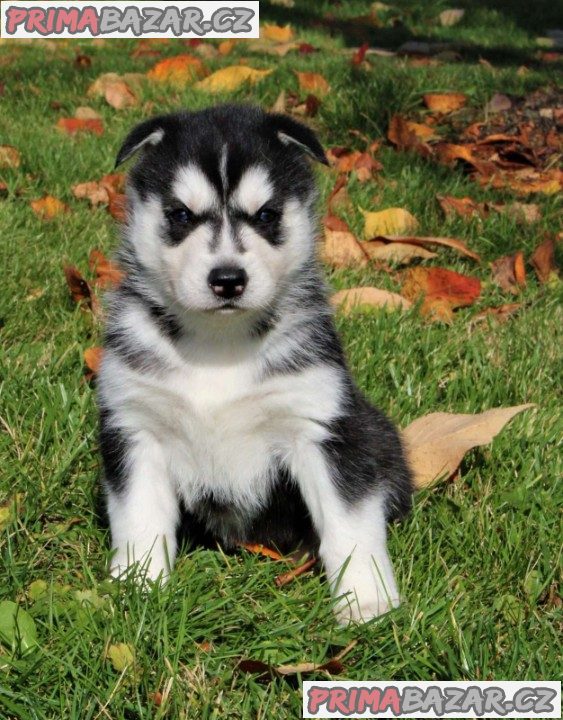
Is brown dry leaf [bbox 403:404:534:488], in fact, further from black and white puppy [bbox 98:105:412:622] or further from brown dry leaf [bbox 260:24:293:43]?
brown dry leaf [bbox 260:24:293:43]

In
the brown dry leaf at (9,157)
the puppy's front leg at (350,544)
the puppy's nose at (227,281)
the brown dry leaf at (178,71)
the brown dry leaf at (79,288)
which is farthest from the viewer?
the brown dry leaf at (178,71)

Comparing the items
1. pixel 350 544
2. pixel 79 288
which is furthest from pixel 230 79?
pixel 350 544

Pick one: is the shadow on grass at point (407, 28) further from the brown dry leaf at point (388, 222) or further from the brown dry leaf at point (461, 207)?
the brown dry leaf at point (388, 222)

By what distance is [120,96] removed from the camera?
24.2ft

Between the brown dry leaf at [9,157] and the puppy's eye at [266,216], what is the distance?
11.0ft

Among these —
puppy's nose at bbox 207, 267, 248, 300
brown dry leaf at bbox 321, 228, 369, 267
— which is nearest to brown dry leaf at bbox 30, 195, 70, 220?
brown dry leaf at bbox 321, 228, 369, 267

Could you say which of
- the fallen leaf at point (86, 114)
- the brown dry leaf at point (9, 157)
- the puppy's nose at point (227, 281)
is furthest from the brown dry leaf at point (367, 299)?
the fallen leaf at point (86, 114)

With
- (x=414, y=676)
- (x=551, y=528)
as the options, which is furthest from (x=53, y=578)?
(x=551, y=528)

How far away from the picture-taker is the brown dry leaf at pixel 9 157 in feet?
19.7

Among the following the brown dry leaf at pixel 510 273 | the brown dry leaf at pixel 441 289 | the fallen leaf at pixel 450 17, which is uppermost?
the brown dry leaf at pixel 441 289

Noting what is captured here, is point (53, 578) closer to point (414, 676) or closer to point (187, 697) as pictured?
point (187, 697)

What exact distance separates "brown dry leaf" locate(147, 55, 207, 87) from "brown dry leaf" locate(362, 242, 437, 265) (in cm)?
306

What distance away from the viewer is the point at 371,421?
11.2ft

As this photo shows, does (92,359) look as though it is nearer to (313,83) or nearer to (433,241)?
(433,241)
